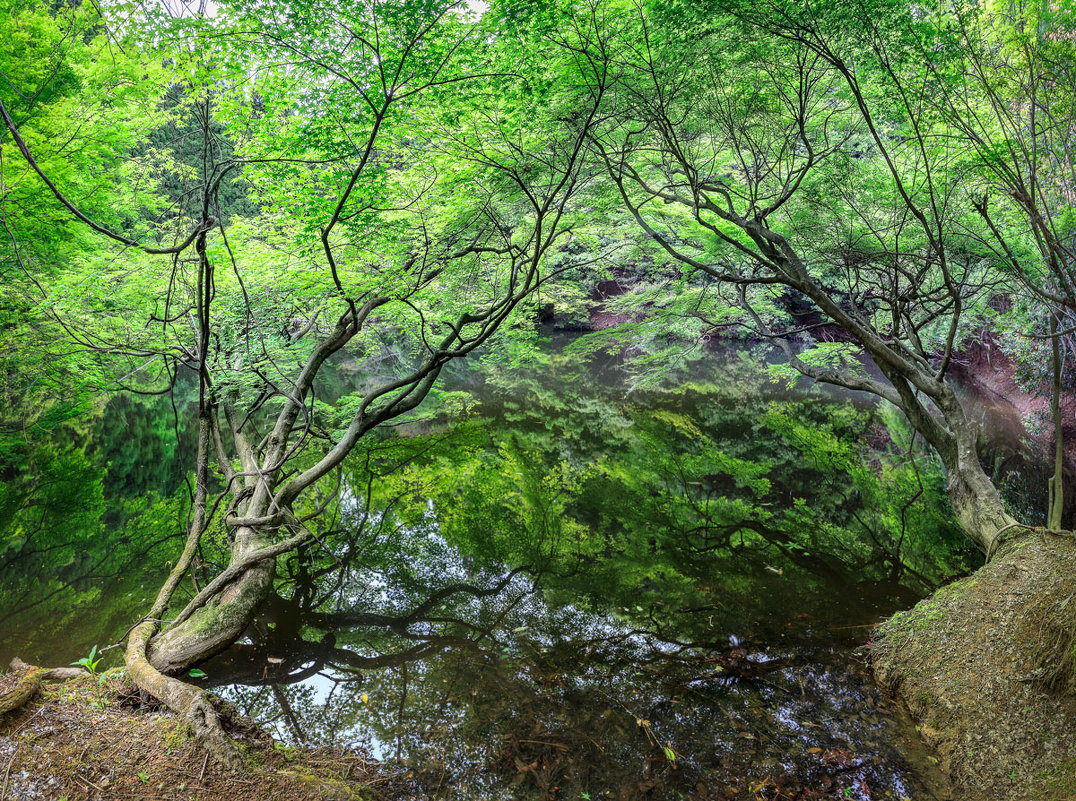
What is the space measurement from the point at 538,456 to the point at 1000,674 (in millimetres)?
8016

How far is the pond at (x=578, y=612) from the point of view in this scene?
3.38 m

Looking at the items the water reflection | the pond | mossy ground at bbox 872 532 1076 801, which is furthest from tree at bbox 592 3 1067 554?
the water reflection

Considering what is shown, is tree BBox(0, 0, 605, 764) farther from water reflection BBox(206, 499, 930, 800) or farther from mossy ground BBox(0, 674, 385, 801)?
water reflection BBox(206, 499, 930, 800)

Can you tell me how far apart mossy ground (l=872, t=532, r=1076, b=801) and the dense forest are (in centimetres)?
2

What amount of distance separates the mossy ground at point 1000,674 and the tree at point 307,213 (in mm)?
4251

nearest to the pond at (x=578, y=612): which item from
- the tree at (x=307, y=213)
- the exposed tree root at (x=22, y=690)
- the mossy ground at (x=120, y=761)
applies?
the mossy ground at (x=120, y=761)

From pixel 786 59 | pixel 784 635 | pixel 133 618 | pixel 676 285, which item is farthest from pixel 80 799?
pixel 676 285

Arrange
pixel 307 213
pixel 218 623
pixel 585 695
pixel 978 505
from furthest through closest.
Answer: pixel 307 213 < pixel 978 505 < pixel 218 623 < pixel 585 695

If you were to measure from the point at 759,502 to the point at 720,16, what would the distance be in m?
6.73

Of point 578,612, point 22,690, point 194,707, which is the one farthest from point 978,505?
point 22,690

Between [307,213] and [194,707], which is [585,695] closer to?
[194,707]

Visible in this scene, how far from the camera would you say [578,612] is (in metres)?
5.29

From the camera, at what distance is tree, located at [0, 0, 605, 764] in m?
3.57

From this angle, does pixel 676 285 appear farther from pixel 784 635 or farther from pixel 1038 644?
pixel 1038 644
